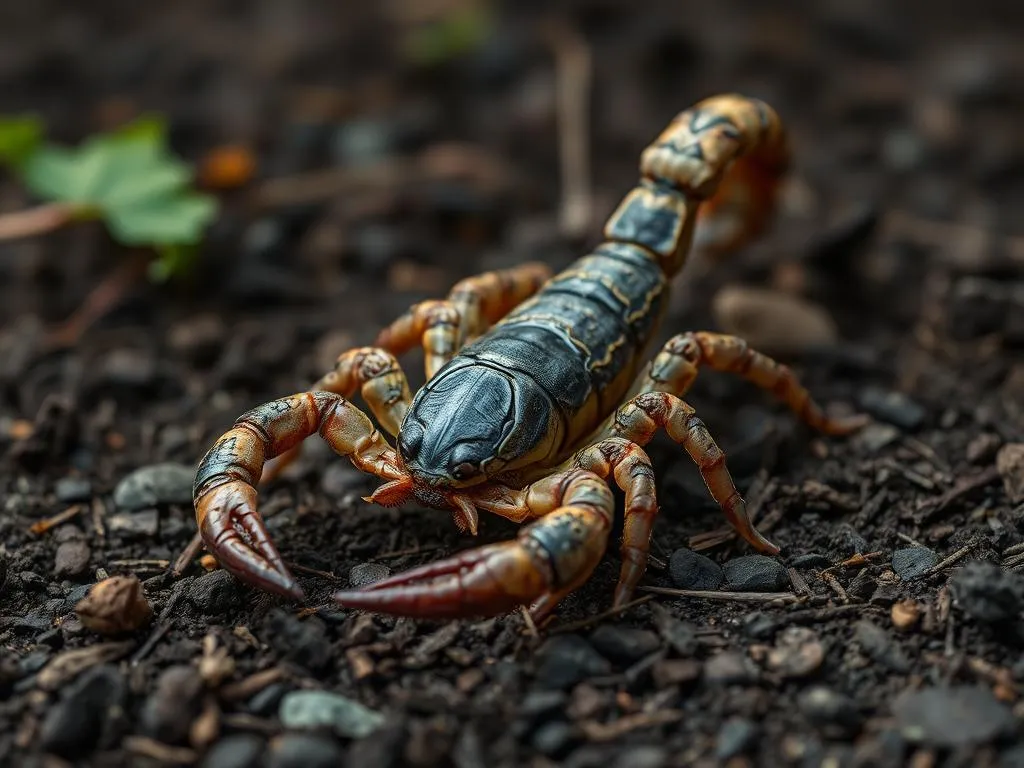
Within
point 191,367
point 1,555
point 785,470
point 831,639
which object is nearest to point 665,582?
point 831,639

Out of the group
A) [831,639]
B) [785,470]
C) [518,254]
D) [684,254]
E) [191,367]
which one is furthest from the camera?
[518,254]

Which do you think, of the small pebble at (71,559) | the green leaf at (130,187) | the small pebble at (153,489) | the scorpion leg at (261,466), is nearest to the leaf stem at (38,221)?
the green leaf at (130,187)

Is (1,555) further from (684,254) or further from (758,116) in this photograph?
(758,116)

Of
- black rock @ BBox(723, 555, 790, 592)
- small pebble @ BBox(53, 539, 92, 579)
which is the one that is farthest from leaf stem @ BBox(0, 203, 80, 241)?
black rock @ BBox(723, 555, 790, 592)

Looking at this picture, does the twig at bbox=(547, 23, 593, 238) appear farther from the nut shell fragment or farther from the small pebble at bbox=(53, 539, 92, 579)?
the nut shell fragment

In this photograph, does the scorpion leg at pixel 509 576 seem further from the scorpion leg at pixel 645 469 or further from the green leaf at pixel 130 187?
the green leaf at pixel 130 187

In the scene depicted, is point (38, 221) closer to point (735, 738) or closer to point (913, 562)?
point (735, 738)
